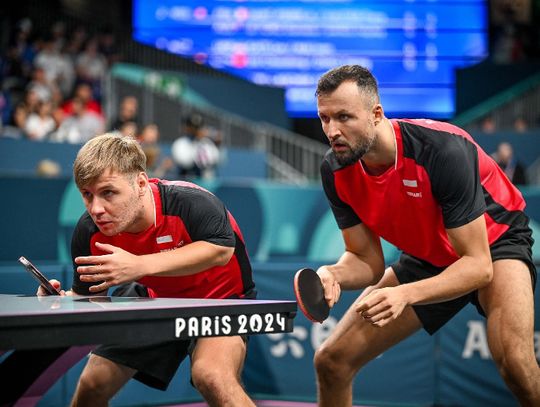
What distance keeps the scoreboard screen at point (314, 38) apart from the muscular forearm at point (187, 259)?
12581mm

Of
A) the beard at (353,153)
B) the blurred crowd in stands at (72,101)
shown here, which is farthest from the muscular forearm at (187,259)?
the blurred crowd in stands at (72,101)

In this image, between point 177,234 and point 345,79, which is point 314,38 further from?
point 177,234

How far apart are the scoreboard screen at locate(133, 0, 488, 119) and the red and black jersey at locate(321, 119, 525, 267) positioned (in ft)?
39.3

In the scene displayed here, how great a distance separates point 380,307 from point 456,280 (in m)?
0.47

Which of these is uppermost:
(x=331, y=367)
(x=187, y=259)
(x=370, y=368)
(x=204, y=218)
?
(x=204, y=218)

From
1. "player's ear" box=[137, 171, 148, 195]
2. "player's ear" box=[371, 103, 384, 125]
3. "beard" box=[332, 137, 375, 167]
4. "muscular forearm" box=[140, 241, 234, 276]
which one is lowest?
"muscular forearm" box=[140, 241, 234, 276]

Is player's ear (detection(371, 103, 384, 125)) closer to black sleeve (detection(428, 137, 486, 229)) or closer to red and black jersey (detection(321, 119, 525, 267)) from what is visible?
red and black jersey (detection(321, 119, 525, 267))

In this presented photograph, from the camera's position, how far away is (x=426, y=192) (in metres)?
3.57

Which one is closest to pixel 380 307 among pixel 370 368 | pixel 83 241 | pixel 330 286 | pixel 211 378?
pixel 330 286

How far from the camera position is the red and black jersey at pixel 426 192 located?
3449 mm

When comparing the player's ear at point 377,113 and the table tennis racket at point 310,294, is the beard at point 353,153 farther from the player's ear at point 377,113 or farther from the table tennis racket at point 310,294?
the table tennis racket at point 310,294

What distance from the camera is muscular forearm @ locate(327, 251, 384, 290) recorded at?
3766 mm

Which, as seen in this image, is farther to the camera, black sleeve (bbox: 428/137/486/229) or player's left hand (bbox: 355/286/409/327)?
black sleeve (bbox: 428/137/486/229)

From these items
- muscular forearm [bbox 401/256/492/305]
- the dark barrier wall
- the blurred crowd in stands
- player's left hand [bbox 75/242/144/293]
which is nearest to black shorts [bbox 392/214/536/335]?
muscular forearm [bbox 401/256/492/305]
